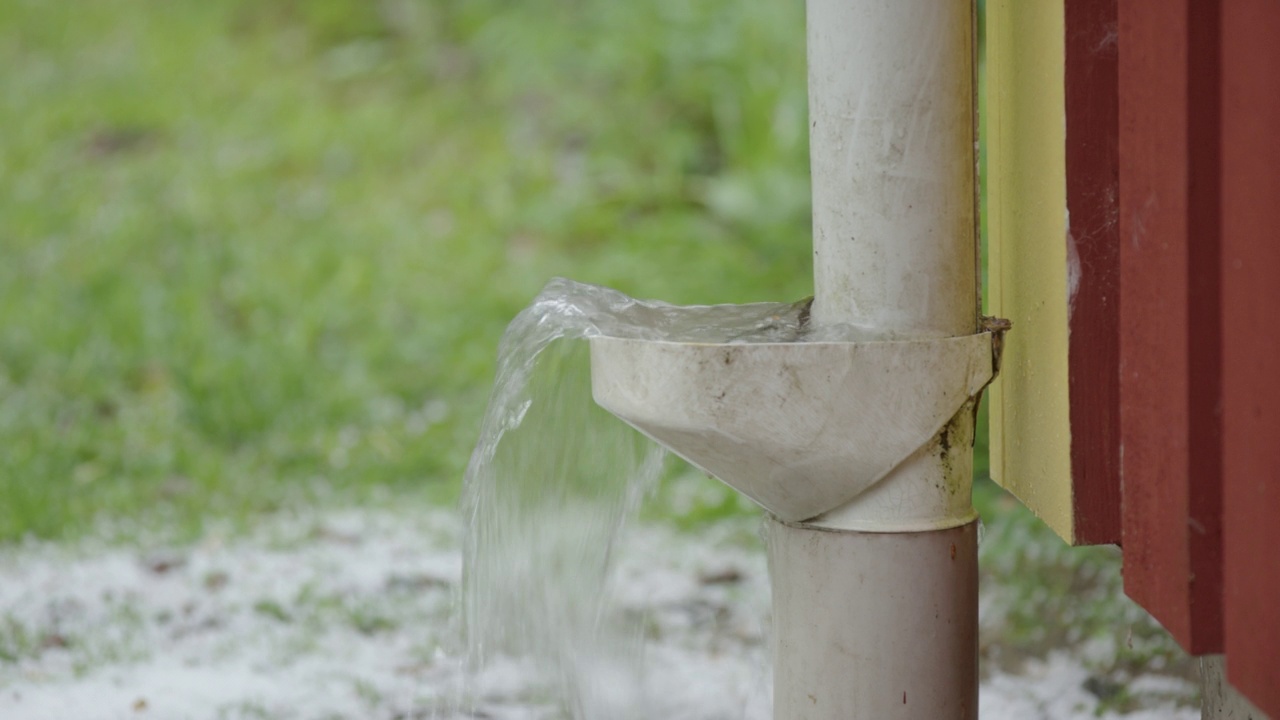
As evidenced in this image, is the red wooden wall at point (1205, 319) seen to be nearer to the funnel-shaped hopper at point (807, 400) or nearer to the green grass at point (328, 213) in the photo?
the funnel-shaped hopper at point (807, 400)

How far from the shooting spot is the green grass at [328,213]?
3820 mm

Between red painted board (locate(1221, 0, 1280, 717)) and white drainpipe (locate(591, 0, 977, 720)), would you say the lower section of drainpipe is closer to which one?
white drainpipe (locate(591, 0, 977, 720))

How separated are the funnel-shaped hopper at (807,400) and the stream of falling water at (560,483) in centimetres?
22

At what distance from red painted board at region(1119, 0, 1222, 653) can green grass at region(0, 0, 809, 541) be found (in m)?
2.41

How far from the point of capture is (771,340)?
1676mm

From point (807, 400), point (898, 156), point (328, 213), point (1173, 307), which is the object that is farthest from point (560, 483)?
point (328, 213)

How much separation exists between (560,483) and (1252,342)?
109 cm

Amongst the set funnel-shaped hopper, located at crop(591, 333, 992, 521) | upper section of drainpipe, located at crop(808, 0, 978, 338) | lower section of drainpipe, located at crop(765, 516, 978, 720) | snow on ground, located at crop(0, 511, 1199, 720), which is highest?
upper section of drainpipe, located at crop(808, 0, 978, 338)

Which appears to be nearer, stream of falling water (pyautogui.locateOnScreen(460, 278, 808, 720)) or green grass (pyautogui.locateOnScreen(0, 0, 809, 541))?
stream of falling water (pyautogui.locateOnScreen(460, 278, 808, 720))

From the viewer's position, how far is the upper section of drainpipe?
1528 millimetres

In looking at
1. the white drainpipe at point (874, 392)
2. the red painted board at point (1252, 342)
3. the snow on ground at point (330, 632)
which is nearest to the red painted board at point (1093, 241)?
the white drainpipe at point (874, 392)

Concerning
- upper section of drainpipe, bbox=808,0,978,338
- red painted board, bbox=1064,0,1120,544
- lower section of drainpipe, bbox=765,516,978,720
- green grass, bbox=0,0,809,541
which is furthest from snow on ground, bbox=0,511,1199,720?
upper section of drainpipe, bbox=808,0,978,338

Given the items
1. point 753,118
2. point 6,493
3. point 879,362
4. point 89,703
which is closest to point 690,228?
point 753,118

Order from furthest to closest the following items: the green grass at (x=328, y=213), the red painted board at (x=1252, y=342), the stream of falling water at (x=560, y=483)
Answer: the green grass at (x=328, y=213)
the stream of falling water at (x=560, y=483)
the red painted board at (x=1252, y=342)
